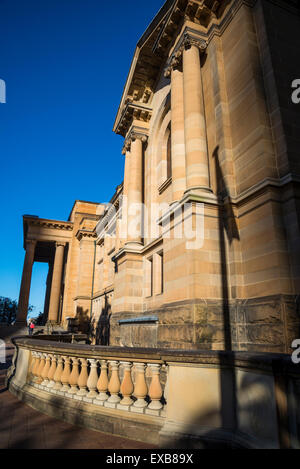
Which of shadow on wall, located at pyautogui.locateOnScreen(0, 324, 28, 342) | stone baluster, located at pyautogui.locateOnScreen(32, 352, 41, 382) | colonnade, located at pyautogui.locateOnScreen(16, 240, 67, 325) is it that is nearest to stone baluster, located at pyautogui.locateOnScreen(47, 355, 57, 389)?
stone baluster, located at pyautogui.locateOnScreen(32, 352, 41, 382)

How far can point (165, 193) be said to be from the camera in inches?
560

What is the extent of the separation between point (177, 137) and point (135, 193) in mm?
5226

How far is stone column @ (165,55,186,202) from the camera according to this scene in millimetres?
10874

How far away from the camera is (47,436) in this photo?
179 inches

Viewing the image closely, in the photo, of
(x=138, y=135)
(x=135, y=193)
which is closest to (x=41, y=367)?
(x=135, y=193)

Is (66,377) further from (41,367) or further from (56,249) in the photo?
(56,249)

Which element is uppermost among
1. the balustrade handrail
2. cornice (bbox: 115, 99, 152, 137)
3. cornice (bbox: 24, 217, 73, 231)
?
cornice (bbox: 24, 217, 73, 231)

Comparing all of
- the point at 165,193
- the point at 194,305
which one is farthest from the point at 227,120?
the point at 194,305

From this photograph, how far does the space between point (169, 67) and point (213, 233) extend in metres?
8.37

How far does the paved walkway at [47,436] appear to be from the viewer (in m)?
4.19

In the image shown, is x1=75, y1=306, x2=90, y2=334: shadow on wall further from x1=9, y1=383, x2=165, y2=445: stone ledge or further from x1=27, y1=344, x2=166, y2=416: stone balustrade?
x1=9, y1=383, x2=165, y2=445: stone ledge

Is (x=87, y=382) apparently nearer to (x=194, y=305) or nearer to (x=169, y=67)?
(x=194, y=305)

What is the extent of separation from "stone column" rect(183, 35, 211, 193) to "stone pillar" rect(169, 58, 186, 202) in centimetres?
88

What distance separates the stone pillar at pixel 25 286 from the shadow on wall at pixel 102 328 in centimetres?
1352
